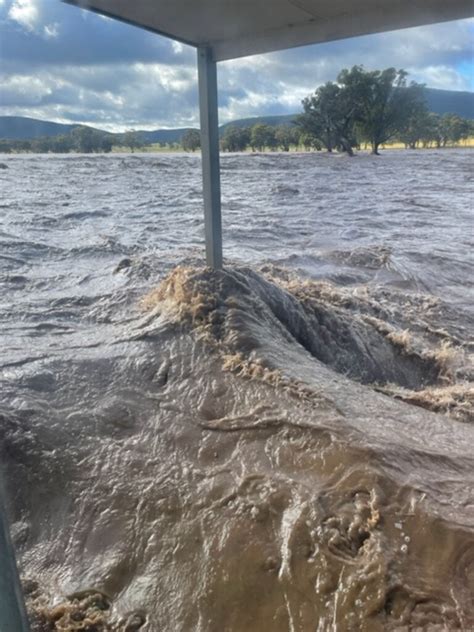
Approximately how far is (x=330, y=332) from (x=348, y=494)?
283 centimetres

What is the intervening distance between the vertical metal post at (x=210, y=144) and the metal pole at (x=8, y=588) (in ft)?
10.5

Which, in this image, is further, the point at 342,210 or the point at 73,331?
the point at 342,210

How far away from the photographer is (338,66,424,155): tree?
41969 mm

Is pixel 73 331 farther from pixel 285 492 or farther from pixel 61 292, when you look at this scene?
pixel 285 492

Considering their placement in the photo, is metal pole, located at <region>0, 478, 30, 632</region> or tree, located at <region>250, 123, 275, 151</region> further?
tree, located at <region>250, 123, 275, 151</region>

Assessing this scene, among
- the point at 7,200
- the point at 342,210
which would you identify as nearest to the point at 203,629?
the point at 342,210

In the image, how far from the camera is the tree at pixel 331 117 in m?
42.8

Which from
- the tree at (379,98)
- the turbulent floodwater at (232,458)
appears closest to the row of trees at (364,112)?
the tree at (379,98)

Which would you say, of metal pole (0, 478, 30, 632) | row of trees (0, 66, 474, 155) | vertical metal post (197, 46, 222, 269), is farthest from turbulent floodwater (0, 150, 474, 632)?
row of trees (0, 66, 474, 155)

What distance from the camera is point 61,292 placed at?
6.16 m

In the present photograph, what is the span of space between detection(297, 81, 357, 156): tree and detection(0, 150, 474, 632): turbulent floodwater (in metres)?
40.9

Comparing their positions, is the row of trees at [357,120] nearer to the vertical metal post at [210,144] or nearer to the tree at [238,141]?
the tree at [238,141]

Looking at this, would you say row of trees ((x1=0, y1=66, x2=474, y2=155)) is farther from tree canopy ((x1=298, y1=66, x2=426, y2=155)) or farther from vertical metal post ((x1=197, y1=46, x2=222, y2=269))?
vertical metal post ((x1=197, y1=46, x2=222, y2=269))

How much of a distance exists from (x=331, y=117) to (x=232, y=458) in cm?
4583
